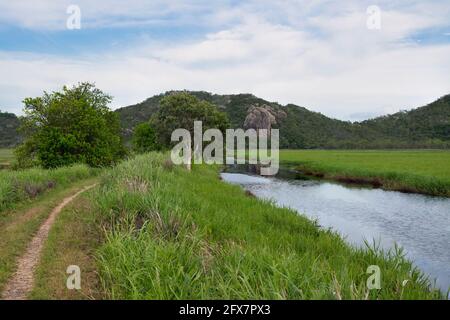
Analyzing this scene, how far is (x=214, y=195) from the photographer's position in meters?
19.3

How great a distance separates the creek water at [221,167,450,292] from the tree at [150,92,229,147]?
28.5 metres

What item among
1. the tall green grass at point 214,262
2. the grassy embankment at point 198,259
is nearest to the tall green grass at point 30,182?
the grassy embankment at point 198,259

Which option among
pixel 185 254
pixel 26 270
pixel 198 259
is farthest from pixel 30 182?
pixel 198 259

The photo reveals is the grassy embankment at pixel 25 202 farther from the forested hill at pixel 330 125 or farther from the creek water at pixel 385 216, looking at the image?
the forested hill at pixel 330 125

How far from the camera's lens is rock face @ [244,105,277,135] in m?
139

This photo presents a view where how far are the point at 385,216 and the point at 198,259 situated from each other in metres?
15.6

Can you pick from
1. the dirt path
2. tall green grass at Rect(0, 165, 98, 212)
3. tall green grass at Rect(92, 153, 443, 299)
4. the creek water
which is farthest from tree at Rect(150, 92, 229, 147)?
the dirt path

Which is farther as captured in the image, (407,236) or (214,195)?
(214,195)

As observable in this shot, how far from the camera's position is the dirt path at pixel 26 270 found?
282 inches

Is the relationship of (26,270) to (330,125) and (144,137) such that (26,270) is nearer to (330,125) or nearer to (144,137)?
(144,137)

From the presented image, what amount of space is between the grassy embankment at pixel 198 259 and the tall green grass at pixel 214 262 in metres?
0.02
